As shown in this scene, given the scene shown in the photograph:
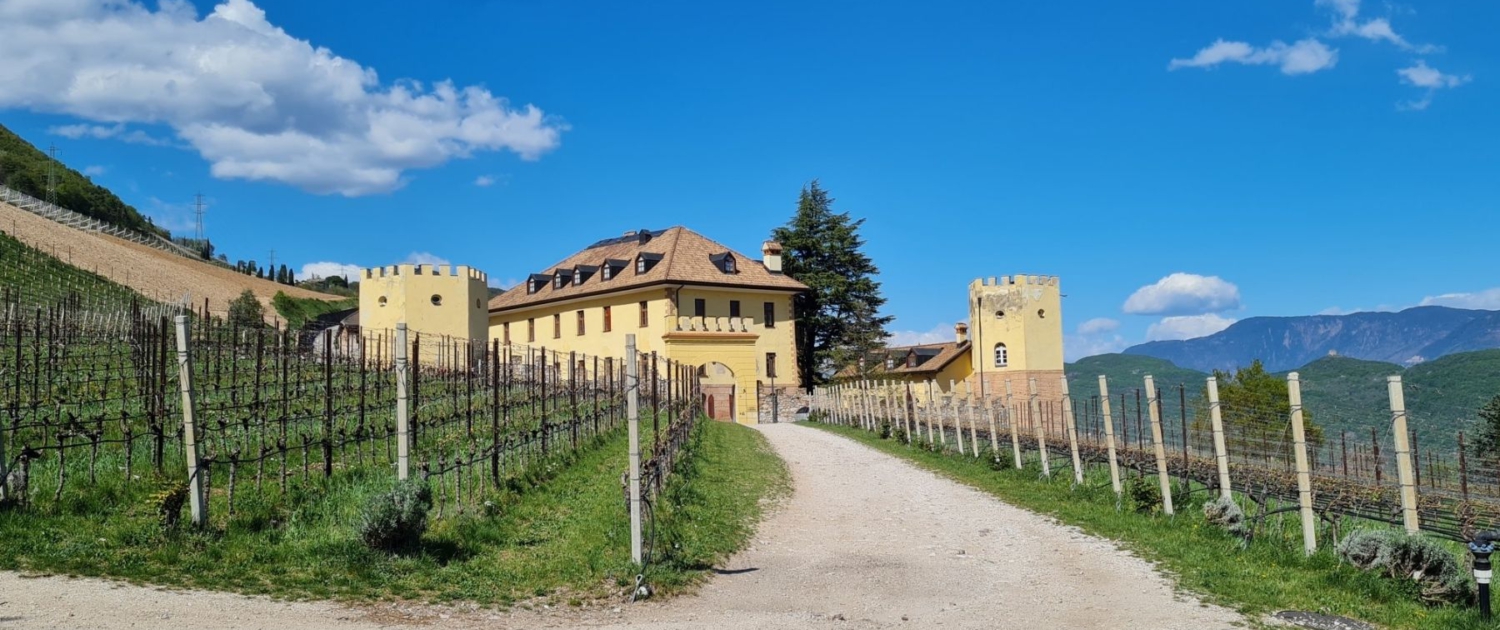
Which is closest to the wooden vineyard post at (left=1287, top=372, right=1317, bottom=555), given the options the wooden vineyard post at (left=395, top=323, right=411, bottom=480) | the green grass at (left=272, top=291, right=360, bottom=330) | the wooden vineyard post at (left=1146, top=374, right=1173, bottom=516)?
the wooden vineyard post at (left=1146, top=374, right=1173, bottom=516)

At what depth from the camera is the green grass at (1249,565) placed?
878cm

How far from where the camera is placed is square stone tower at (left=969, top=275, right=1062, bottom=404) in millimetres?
58000

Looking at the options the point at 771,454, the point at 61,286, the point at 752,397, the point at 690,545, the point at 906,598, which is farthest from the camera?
the point at 61,286

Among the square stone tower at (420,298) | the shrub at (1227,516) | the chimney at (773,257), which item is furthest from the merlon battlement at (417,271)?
the shrub at (1227,516)

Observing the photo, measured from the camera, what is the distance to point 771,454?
2473cm

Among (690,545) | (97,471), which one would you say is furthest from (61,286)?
(690,545)

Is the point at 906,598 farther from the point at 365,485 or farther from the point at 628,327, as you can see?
the point at 628,327

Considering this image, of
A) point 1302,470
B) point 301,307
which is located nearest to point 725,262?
point 1302,470

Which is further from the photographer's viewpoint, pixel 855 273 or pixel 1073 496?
pixel 855 273

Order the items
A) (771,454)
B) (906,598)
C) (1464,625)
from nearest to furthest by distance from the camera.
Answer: (1464,625)
(906,598)
(771,454)

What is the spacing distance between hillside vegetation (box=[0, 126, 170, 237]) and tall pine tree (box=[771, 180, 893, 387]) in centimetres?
7229

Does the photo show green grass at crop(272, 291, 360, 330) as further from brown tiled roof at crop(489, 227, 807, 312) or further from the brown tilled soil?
brown tiled roof at crop(489, 227, 807, 312)

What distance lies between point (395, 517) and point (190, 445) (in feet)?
7.13

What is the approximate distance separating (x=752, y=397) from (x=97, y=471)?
38.9 meters
